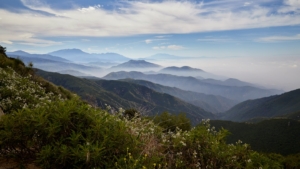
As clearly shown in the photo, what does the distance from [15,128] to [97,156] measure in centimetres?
185

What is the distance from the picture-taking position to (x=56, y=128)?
4203mm

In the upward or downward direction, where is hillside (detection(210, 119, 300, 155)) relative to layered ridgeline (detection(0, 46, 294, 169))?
downward

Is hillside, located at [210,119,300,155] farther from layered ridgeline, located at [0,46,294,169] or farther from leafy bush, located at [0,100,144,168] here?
leafy bush, located at [0,100,144,168]

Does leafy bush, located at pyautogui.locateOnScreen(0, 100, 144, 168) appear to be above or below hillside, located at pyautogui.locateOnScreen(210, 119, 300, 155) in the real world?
above

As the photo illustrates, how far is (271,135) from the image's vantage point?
134 meters

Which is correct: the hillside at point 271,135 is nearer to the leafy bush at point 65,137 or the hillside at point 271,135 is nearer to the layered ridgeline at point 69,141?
the layered ridgeline at point 69,141

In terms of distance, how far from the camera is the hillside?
372 ft

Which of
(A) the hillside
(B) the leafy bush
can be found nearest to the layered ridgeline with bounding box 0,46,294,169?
(B) the leafy bush

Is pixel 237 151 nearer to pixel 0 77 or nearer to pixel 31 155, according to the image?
pixel 31 155

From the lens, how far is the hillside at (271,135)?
4459 inches

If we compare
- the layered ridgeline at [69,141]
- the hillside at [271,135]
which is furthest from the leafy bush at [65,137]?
the hillside at [271,135]

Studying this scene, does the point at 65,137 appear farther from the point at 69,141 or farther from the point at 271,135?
the point at 271,135

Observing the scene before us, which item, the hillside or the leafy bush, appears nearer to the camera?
the leafy bush

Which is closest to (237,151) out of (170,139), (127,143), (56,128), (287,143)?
(170,139)
